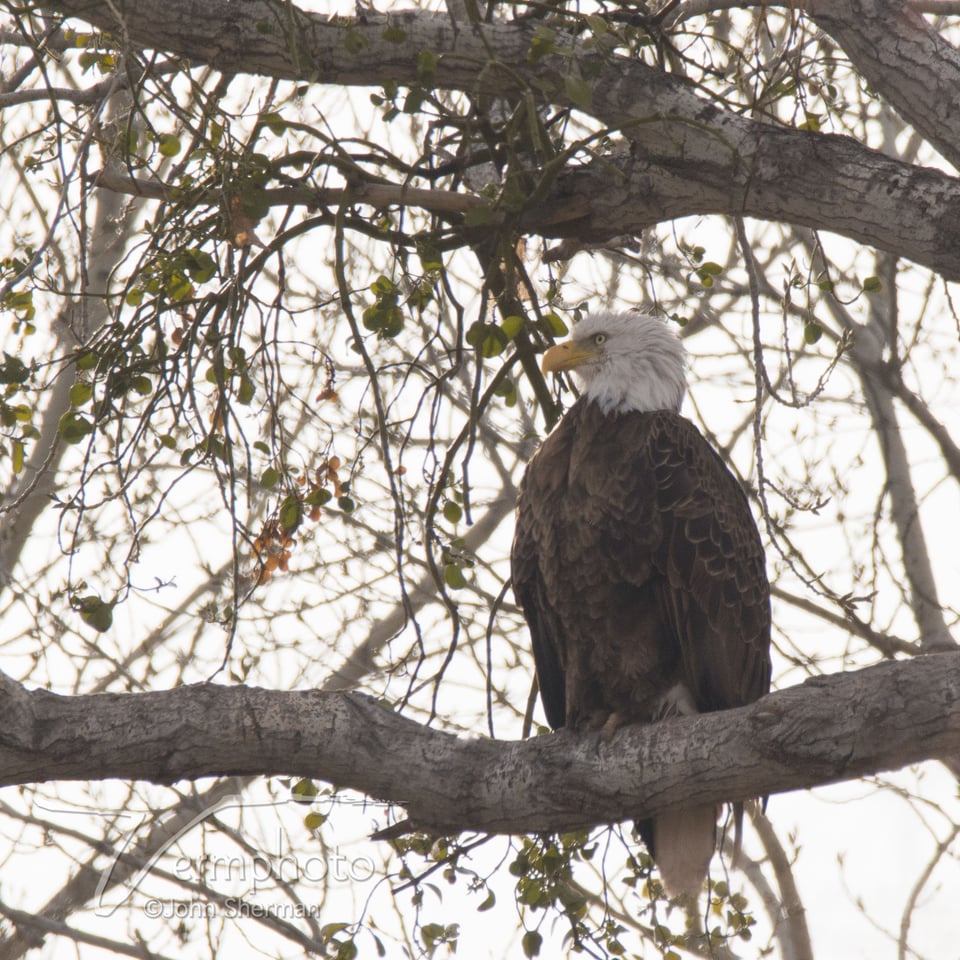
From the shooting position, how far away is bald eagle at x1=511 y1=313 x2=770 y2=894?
13.3 ft

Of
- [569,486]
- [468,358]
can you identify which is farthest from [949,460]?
[569,486]

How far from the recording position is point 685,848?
4199 millimetres

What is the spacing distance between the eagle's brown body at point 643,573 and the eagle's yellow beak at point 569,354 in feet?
1.02

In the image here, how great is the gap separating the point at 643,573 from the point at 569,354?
106cm

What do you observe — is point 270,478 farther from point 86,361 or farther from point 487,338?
point 487,338

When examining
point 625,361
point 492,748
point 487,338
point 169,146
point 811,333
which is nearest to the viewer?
point 487,338

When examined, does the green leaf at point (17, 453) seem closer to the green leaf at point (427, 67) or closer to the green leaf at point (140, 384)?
the green leaf at point (140, 384)

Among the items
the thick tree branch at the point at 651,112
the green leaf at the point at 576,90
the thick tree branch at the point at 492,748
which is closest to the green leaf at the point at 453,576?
the thick tree branch at the point at 492,748

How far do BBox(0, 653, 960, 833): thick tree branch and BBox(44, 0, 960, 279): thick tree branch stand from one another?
3.79 ft

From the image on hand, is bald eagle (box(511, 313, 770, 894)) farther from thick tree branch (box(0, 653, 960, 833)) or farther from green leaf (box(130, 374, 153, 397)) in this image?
green leaf (box(130, 374, 153, 397))

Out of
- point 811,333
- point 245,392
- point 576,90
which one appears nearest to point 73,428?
point 245,392

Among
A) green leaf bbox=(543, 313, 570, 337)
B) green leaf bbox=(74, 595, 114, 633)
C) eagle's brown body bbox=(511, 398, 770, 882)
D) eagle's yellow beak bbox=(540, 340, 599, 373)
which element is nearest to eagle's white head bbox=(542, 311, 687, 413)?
eagle's yellow beak bbox=(540, 340, 599, 373)

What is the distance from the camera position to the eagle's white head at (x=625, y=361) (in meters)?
4.58

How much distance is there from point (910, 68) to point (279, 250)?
5.65 feet
